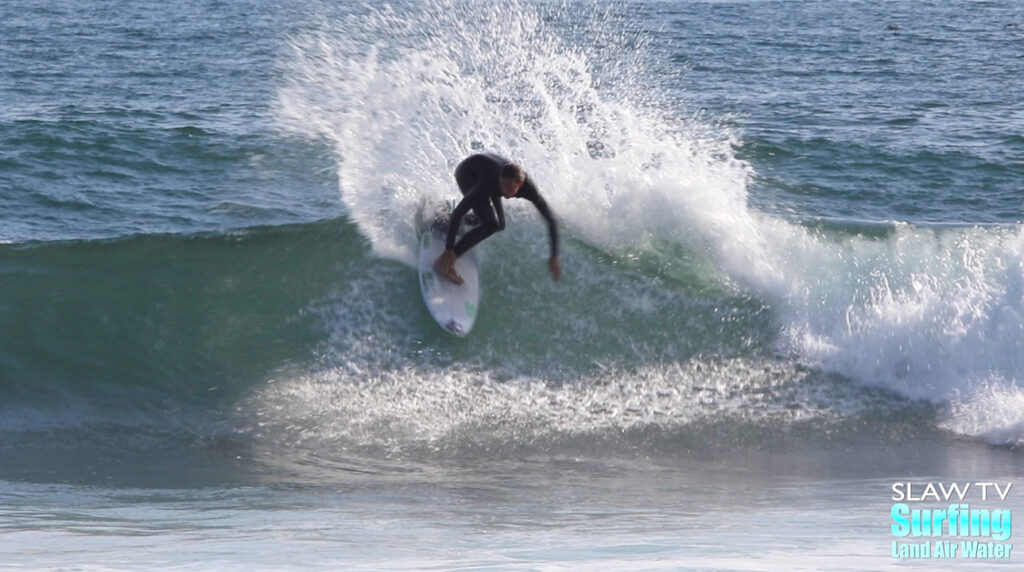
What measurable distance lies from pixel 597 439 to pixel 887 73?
17.6 m

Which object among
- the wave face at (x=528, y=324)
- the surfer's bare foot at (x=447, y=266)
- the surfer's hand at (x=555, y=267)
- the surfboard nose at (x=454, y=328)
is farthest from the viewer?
the surfboard nose at (x=454, y=328)

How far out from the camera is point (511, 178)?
25.5ft

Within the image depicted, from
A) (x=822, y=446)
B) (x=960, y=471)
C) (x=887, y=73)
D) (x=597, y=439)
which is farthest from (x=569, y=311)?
(x=887, y=73)

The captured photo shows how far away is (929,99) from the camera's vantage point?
20.8 m

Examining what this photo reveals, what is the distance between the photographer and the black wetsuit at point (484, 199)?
26.2 ft

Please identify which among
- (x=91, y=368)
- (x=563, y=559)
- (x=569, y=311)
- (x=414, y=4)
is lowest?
(x=563, y=559)

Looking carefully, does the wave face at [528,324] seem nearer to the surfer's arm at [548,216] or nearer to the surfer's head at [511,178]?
the surfer's arm at [548,216]

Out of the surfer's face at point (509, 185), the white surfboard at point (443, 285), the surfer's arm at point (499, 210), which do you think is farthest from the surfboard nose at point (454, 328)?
the surfer's face at point (509, 185)

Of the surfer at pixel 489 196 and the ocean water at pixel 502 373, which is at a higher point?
the surfer at pixel 489 196

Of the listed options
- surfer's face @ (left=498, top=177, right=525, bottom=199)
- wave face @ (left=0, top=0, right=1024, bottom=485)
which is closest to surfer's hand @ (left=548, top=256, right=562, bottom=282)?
surfer's face @ (left=498, top=177, right=525, bottom=199)

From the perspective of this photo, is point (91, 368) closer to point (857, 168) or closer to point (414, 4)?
point (857, 168)

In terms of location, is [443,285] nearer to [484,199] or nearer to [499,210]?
[499,210]

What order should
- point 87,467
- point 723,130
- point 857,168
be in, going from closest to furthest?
1. point 87,467
2. point 857,168
3. point 723,130

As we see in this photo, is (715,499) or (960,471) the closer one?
(715,499)
